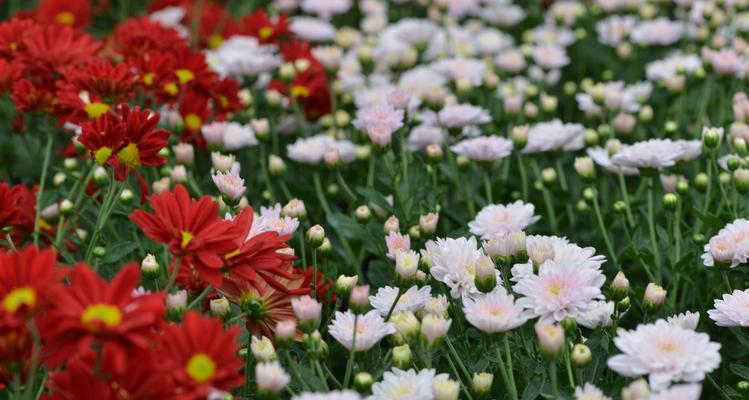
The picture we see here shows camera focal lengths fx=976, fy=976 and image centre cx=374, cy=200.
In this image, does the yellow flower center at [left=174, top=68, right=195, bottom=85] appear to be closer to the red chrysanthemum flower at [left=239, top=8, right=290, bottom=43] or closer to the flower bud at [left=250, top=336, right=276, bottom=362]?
the red chrysanthemum flower at [left=239, top=8, right=290, bottom=43]

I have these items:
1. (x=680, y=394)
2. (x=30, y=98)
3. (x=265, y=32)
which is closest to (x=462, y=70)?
(x=265, y=32)

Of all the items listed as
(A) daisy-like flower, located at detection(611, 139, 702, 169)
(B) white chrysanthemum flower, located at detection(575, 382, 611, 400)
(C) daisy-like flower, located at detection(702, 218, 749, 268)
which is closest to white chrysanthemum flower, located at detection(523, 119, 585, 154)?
(A) daisy-like flower, located at detection(611, 139, 702, 169)

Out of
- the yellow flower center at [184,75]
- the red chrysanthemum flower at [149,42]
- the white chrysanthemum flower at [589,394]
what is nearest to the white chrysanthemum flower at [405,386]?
the white chrysanthemum flower at [589,394]

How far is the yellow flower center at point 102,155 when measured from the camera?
1902mm

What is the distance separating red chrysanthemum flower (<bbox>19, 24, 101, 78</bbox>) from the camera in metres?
2.49

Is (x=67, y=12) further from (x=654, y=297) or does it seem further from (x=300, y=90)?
(x=654, y=297)

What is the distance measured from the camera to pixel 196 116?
2.70 metres

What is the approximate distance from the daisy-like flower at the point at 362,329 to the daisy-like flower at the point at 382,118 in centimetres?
70

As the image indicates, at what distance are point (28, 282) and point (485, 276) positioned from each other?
74 centimetres

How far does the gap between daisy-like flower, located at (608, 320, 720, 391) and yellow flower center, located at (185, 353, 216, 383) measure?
61 centimetres

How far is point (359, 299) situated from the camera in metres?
1.63

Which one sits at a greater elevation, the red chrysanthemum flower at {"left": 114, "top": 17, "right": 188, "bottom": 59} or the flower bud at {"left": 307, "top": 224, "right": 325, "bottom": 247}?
the red chrysanthemum flower at {"left": 114, "top": 17, "right": 188, "bottom": 59}

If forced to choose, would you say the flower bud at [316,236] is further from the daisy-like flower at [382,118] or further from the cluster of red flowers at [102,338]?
the cluster of red flowers at [102,338]

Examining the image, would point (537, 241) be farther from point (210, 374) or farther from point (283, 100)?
point (283, 100)
